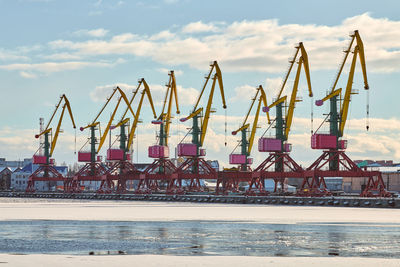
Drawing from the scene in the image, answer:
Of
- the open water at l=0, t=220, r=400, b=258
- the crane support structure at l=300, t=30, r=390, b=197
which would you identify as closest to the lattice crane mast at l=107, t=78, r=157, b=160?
the crane support structure at l=300, t=30, r=390, b=197

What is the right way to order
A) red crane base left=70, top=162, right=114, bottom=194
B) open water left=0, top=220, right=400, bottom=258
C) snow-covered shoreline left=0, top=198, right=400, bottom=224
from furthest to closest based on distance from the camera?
red crane base left=70, top=162, right=114, bottom=194, snow-covered shoreline left=0, top=198, right=400, bottom=224, open water left=0, top=220, right=400, bottom=258

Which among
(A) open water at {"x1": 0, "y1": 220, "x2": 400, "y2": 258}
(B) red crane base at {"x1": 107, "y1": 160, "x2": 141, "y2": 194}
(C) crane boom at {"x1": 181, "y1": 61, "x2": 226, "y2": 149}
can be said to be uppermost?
(C) crane boom at {"x1": 181, "y1": 61, "x2": 226, "y2": 149}

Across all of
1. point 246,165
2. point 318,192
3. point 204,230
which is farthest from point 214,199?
point 204,230

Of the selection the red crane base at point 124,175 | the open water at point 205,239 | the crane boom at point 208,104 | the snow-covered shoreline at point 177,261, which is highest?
the crane boom at point 208,104

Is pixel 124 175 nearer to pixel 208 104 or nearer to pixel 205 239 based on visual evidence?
pixel 208 104

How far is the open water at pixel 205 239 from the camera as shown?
2362 centimetres

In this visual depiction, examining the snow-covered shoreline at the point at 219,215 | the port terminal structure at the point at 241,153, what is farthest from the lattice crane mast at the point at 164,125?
the snow-covered shoreline at the point at 219,215

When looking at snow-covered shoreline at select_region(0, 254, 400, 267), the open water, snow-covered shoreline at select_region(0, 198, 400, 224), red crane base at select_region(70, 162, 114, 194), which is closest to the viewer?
snow-covered shoreline at select_region(0, 254, 400, 267)

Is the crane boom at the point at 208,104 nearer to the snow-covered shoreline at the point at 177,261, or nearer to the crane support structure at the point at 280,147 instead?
the crane support structure at the point at 280,147

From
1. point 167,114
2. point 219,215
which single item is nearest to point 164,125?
point 167,114

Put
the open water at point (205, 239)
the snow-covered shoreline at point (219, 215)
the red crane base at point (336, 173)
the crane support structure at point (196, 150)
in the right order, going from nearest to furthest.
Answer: the open water at point (205, 239) < the snow-covered shoreline at point (219, 215) < the red crane base at point (336, 173) < the crane support structure at point (196, 150)

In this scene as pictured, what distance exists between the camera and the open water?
23.6 m

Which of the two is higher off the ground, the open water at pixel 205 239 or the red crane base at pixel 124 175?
the red crane base at pixel 124 175

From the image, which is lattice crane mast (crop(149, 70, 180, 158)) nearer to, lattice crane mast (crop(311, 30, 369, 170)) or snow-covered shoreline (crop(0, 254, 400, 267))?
lattice crane mast (crop(311, 30, 369, 170))
